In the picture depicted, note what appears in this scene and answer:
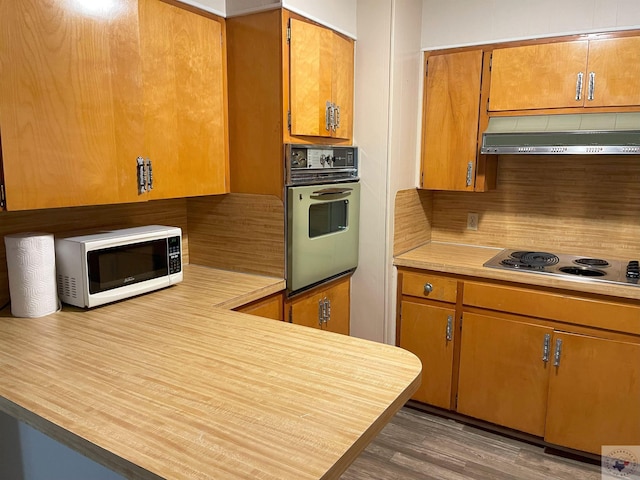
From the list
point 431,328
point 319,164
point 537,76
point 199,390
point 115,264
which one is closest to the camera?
point 199,390

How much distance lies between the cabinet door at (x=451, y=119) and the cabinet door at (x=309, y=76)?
734mm

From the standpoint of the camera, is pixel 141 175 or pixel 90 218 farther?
pixel 90 218

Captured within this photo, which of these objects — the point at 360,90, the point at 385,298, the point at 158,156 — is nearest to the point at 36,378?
the point at 158,156

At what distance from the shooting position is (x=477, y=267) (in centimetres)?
258

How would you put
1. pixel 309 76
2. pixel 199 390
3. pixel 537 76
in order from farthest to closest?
1. pixel 537 76
2. pixel 309 76
3. pixel 199 390

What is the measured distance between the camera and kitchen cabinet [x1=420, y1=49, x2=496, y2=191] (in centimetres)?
273

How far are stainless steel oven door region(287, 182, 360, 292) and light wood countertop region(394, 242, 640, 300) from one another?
0.35 m

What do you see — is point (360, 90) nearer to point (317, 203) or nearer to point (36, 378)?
point (317, 203)

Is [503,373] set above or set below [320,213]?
below

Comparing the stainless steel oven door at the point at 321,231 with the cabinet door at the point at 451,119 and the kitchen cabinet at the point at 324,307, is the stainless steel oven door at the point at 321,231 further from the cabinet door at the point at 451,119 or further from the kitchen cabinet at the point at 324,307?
the cabinet door at the point at 451,119

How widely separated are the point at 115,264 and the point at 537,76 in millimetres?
2251

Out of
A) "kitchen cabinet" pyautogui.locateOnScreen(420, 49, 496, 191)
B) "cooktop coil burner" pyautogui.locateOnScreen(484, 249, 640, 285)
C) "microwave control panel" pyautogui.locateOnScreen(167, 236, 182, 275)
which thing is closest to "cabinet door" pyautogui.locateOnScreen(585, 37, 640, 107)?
"kitchen cabinet" pyautogui.locateOnScreen(420, 49, 496, 191)

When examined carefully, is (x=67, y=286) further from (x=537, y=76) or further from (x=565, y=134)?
(x=537, y=76)

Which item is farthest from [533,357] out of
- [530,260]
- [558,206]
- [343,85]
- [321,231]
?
[343,85]
